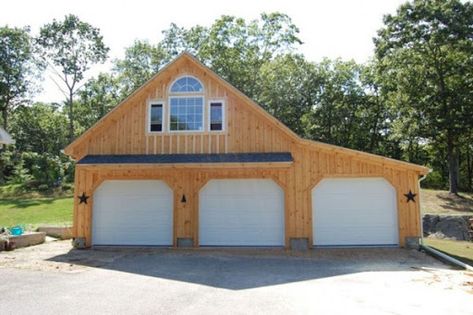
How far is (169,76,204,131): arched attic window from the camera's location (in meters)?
14.1

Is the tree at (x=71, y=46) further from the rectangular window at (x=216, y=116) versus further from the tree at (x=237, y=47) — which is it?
the rectangular window at (x=216, y=116)

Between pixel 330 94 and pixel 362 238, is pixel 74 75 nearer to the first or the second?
pixel 330 94

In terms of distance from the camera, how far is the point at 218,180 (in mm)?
13859

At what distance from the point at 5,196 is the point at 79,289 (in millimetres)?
24808

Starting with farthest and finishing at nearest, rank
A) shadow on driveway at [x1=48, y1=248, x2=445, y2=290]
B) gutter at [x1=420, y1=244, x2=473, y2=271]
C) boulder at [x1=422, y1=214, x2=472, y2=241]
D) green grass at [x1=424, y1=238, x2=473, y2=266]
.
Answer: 1. boulder at [x1=422, y1=214, x2=472, y2=241]
2. green grass at [x1=424, y1=238, x2=473, y2=266]
3. gutter at [x1=420, y1=244, x2=473, y2=271]
4. shadow on driveway at [x1=48, y1=248, x2=445, y2=290]

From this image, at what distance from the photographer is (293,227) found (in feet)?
43.5

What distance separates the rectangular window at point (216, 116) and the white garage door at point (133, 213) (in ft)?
8.69

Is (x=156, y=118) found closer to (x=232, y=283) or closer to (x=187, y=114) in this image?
(x=187, y=114)

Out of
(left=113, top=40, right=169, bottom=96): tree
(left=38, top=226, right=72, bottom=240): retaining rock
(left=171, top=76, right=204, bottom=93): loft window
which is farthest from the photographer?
(left=113, top=40, right=169, bottom=96): tree

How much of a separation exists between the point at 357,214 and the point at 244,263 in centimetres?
464

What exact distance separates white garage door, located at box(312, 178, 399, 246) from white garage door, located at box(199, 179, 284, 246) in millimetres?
1314

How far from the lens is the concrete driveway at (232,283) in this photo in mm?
6465

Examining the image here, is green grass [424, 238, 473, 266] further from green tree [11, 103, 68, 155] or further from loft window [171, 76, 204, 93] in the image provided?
green tree [11, 103, 68, 155]

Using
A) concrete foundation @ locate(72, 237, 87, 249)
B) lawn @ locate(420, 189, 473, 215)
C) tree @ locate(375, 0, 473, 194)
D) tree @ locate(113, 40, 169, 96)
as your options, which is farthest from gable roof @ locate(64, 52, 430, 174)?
tree @ locate(113, 40, 169, 96)
